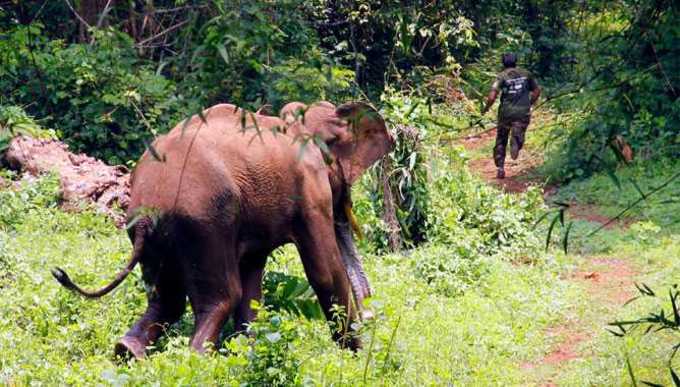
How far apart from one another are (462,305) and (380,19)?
10035mm

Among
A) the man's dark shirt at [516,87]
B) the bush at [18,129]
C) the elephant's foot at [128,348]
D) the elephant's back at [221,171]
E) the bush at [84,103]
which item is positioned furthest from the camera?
the man's dark shirt at [516,87]

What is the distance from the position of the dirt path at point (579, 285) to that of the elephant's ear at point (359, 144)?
68cm

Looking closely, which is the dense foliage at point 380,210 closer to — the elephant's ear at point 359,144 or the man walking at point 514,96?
the elephant's ear at point 359,144

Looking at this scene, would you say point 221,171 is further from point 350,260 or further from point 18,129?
point 18,129

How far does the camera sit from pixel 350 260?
802cm

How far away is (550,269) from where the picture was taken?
34.4 feet

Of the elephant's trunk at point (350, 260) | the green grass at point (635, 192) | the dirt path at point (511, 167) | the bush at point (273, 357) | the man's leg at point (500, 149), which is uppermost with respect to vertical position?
the bush at point (273, 357)

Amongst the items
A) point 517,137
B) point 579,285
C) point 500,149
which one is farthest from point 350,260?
point 517,137

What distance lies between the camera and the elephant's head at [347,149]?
25.6ft

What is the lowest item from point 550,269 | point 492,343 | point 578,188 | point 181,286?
point 578,188

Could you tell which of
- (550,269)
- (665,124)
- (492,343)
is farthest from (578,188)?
(492,343)

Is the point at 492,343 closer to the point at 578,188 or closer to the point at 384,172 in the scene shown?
the point at 384,172

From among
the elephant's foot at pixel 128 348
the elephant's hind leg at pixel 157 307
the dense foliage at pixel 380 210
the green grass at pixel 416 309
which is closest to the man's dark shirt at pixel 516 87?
the dense foliage at pixel 380 210

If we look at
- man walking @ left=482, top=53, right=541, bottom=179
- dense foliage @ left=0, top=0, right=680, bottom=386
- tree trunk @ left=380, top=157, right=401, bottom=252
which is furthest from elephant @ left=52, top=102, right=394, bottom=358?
man walking @ left=482, top=53, right=541, bottom=179
